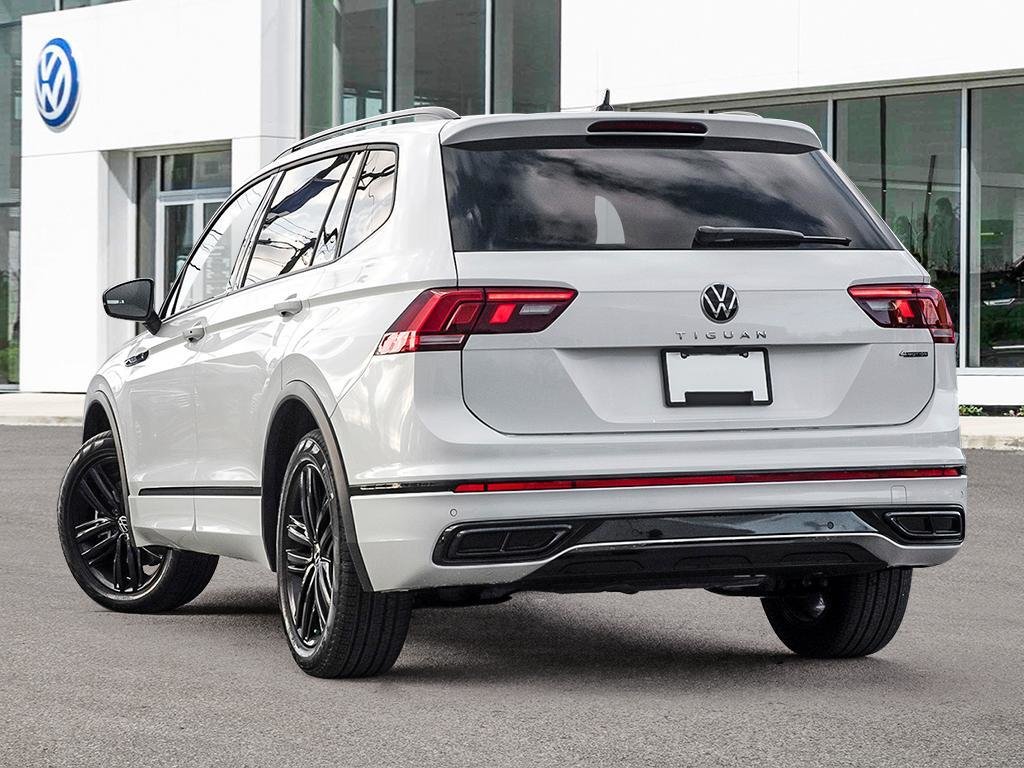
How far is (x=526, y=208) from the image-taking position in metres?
5.66

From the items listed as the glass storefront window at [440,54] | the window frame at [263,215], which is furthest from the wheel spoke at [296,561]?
the glass storefront window at [440,54]

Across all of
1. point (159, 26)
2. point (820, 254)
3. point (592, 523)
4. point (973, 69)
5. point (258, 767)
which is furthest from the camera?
point (159, 26)

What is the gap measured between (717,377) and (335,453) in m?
1.19

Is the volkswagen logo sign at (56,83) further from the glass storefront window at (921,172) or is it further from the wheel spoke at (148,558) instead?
the wheel spoke at (148,558)

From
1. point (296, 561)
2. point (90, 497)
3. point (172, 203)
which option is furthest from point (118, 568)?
point (172, 203)

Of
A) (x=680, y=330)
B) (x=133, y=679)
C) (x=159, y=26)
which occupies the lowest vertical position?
(x=133, y=679)

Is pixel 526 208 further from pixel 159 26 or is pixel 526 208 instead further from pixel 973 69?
pixel 159 26

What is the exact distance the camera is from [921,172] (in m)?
21.9

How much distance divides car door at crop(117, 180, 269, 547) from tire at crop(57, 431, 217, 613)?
0.29 meters

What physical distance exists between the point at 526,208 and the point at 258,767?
74.0 inches

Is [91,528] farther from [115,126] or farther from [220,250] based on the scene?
[115,126]

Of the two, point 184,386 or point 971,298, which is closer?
point 184,386

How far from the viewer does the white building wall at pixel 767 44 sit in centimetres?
2116

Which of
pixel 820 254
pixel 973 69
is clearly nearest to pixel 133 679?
pixel 820 254
